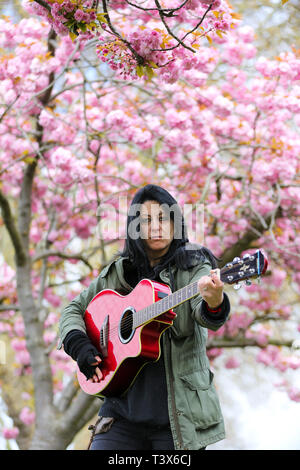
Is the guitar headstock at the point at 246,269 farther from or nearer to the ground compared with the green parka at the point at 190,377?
farther from the ground

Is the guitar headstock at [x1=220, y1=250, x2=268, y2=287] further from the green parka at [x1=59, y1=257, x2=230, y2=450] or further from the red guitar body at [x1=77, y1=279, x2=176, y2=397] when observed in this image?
the red guitar body at [x1=77, y1=279, x2=176, y2=397]

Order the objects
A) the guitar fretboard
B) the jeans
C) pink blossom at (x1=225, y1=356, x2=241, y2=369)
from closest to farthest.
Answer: the guitar fretboard
the jeans
pink blossom at (x1=225, y1=356, x2=241, y2=369)

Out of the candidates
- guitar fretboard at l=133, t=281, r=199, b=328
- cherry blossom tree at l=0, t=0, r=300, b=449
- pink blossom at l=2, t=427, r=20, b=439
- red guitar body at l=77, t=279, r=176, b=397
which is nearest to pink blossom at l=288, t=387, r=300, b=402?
cherry blossom tree at l=0, t=0, r=300, b=449

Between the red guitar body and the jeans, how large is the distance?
0.45 ft

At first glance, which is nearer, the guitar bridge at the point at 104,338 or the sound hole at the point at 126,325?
the sound hole at the point at 126,325

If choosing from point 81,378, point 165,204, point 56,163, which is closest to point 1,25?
point 56,163

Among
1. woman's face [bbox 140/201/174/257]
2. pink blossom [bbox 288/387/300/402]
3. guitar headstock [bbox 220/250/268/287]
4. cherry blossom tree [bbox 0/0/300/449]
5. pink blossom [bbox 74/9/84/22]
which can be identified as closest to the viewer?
guitar headstock [bbox 220/250/268/287]

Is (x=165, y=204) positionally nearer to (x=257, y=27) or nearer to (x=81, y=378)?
(x=81, y=378)

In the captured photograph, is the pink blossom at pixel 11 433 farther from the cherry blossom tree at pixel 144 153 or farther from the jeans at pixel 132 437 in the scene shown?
the jeans at pixel 132 437

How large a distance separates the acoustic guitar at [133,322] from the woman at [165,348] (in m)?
0.04

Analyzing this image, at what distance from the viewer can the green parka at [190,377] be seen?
189cm

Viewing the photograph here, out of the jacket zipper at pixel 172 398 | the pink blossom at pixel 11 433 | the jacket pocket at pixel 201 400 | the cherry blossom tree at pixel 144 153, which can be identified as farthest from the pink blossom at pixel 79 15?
the pink blossom at pixel 11 433

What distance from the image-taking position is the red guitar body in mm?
2051

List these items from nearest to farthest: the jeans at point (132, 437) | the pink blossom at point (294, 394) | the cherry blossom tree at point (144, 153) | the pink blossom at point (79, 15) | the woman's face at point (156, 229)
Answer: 1. the jeans at point (132, 437)
2. the pink blossom at point (79, 15)
3. the woman's face at point (156, 229)
4. the cherry blossom tree at point (144, 153)
5. the pink blossom at point (294, 394)
